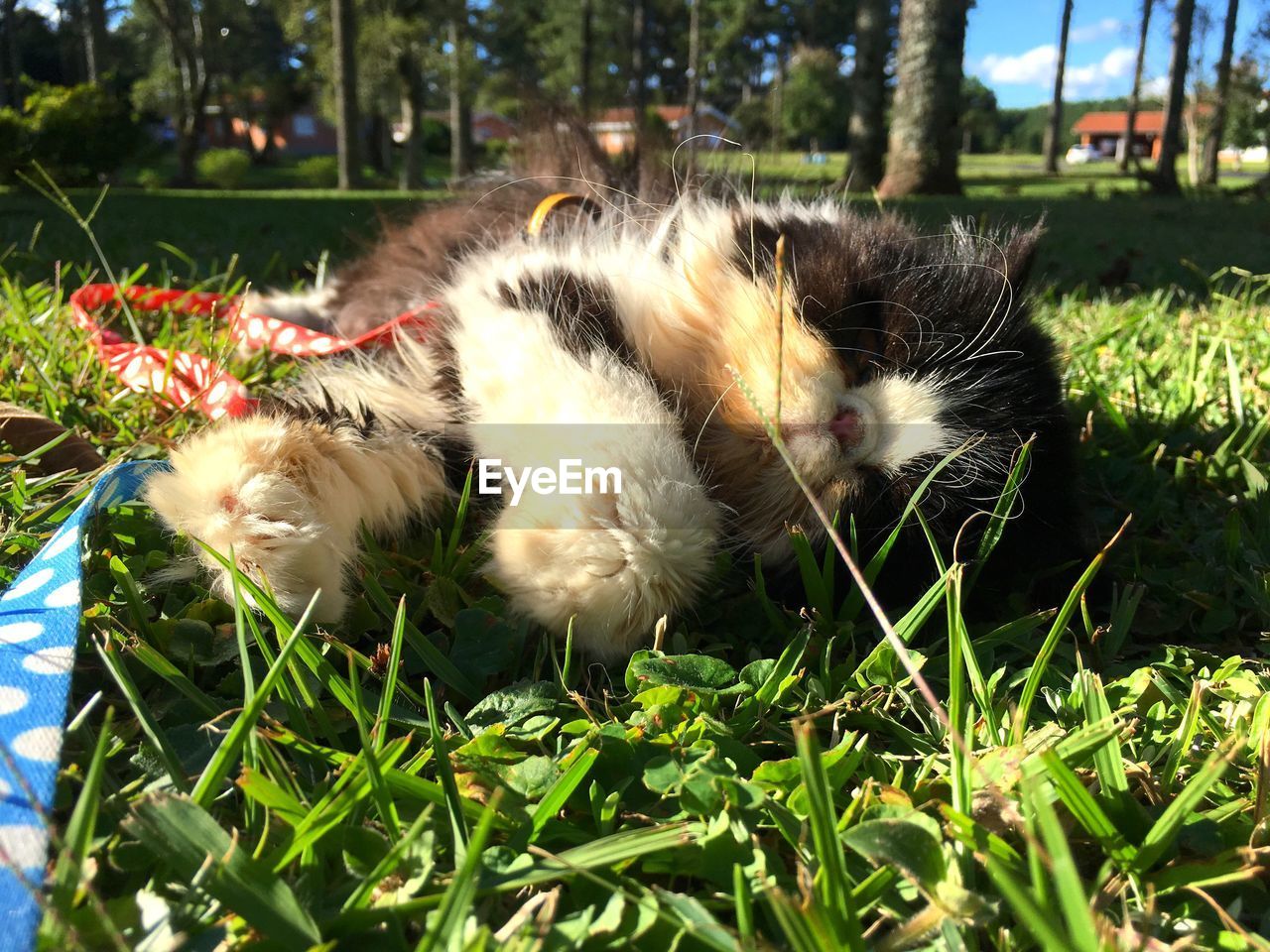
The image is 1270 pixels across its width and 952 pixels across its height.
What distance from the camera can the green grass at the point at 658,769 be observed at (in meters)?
0.68

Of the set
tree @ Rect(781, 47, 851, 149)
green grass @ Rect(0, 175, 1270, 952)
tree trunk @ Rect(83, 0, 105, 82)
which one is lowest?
green grass @ Rect(0, 175, 1270, 952)

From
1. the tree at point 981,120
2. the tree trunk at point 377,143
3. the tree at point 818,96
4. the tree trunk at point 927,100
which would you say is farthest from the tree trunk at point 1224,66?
the tree at point 981,120

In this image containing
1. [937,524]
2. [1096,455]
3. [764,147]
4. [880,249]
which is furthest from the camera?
[764,147]

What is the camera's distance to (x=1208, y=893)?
2.50 ft

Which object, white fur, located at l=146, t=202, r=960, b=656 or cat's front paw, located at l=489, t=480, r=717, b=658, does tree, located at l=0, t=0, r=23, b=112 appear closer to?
white fur, located at l=146, t=202, r=960, b=656

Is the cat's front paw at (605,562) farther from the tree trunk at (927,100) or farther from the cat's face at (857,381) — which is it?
the tree trunk at (927,100)

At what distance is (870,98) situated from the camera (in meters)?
10.9

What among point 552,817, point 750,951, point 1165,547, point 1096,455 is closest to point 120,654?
point 552,817

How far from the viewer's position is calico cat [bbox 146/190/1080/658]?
1.10 m

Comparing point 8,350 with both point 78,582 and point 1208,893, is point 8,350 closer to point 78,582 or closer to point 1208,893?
point 78,582

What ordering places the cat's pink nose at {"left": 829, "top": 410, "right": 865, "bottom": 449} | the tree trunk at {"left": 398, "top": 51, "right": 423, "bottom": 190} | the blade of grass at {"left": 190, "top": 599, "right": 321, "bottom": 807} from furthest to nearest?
1. the tree trunk at {"left": 398, "top": 51, "right": 423, "bottom": 190}
2. the cat's pink nose at {"left": 829, "top": 410, "right": 865, "bottom": 449}
3. the blade of grass at {"left": 190, "top": 599, "right": 321, "bottom": 807}

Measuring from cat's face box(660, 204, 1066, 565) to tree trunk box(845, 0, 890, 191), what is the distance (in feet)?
33.7

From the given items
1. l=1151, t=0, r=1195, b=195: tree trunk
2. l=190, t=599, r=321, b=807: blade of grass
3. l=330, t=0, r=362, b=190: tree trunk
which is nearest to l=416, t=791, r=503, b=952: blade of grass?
l=190, t=599, r=321, b=807: blade of grass

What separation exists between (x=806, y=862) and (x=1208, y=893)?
14.0 inches
